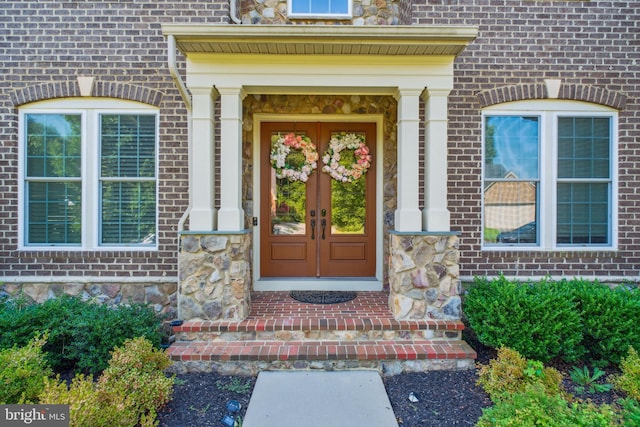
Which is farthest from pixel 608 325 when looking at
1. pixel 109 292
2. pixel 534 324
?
pixel 109 292

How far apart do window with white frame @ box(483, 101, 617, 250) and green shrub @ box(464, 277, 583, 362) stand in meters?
1.08

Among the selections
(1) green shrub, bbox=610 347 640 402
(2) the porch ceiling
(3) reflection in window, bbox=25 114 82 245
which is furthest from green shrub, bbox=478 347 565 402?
(3) reflection in window, bbox=25 114 82 245

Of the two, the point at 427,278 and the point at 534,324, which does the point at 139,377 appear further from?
the point at 534,324

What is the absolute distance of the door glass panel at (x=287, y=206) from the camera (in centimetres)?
474

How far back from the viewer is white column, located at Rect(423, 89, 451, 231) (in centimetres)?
359

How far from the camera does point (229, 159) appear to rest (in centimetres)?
356

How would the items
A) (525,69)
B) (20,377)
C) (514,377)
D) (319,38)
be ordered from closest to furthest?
1. (20,377)
2. (514,377)
3. (319,38)
4. (525,69)

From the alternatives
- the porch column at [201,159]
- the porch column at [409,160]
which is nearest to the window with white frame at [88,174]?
the porch column at [201,159]

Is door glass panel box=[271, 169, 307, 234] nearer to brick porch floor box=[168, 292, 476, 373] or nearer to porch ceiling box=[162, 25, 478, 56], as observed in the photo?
brick porch floor box=[168, 292, 476, 373]

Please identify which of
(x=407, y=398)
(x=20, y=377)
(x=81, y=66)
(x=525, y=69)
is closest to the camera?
(x=20, y=377)

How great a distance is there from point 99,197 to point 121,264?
86 cm

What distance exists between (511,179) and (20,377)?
5125 mm

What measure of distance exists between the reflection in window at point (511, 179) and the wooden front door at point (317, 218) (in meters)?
1.45

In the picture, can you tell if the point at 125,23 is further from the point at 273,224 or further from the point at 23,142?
the point at 273,224
